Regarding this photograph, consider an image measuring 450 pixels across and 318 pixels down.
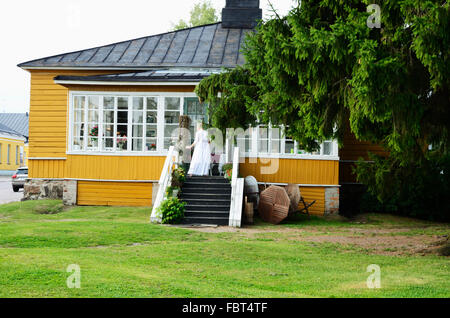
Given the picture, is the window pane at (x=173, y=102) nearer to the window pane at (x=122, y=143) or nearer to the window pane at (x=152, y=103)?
the window pane at (x=152, y=103)

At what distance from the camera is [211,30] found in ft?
70.1

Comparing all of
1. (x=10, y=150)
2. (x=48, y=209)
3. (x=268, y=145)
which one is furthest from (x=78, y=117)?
(x=10, y=150)

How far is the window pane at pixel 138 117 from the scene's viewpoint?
53.4ft

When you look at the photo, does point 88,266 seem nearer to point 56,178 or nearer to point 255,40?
point 255,40

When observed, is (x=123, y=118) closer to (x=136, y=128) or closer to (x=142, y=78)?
(x=136, y=128)

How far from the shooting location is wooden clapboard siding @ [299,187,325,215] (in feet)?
52.2

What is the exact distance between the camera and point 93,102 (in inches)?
651

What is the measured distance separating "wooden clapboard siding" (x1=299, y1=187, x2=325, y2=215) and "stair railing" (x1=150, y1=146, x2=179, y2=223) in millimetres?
4281

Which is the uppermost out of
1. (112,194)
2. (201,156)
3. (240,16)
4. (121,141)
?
(240,16)

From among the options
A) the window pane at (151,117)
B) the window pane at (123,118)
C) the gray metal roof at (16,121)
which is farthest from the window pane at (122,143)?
the gray metal roof at (16,121)

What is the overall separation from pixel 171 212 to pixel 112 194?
468 centimetres

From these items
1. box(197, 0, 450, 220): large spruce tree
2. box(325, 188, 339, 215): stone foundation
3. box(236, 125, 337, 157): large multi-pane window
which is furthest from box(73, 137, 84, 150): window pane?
box(325, 188, 339, 215): stone foundation

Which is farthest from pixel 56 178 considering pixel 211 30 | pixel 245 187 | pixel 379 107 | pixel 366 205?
pixel 379 107
